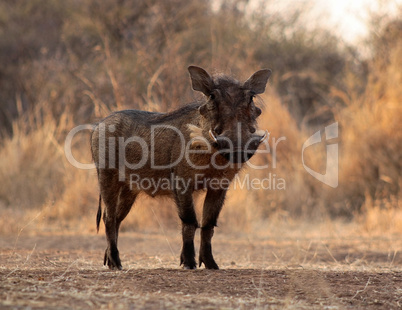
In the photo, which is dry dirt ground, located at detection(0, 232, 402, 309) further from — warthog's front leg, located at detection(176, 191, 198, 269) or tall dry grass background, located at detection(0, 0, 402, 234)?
tall dry grass background, located at detection(0, 0, 402, 234)

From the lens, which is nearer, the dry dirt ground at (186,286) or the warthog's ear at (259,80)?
the dry dirt ground at (186,286)

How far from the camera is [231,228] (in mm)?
7984

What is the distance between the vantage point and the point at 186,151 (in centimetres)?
420

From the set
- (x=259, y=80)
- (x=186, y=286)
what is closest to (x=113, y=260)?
(x=186, y=286)

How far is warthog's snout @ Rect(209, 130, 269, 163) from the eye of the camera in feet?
12.2

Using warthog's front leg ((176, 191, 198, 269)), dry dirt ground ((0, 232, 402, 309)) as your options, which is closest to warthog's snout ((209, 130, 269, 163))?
warthog's front leg ((176, 191, 198, 269))

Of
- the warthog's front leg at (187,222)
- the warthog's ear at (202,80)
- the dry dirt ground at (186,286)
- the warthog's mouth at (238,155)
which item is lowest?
the dry dirt ground at (186,286)

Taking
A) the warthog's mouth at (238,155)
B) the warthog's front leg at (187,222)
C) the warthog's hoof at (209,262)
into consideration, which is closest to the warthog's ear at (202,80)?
the warthog's mouth at (238,155)

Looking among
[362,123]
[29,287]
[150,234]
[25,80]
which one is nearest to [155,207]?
[150,234]

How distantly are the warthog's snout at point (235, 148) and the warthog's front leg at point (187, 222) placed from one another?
0.54 metres

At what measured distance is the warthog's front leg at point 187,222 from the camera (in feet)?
13.8

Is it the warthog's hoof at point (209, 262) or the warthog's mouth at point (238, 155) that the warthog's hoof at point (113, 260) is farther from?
the warthog's mouth at point (238, 155)

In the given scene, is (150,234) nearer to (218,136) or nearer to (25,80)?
(218,136)

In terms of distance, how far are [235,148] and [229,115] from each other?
0.84ft
